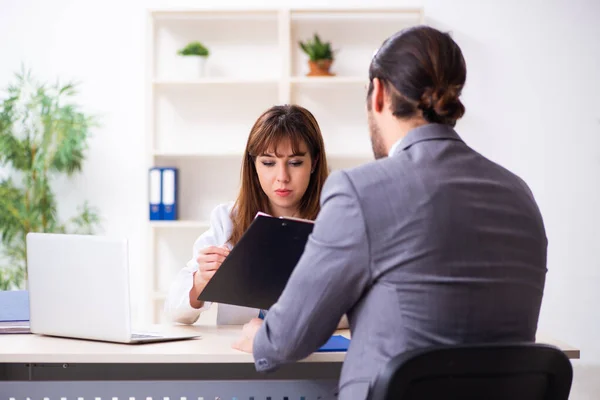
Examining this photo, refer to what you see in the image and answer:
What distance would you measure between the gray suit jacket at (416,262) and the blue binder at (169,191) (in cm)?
287

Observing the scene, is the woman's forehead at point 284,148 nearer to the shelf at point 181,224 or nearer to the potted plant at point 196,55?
the shelf at point 181,224

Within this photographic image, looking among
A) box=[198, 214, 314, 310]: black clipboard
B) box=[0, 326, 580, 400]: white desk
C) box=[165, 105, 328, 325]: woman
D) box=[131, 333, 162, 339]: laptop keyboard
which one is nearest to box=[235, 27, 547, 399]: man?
box=[198, 214, 314, 310]: black clipboard

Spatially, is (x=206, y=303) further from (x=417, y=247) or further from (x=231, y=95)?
(x=231, y=95)

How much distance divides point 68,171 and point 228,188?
34.8 inches

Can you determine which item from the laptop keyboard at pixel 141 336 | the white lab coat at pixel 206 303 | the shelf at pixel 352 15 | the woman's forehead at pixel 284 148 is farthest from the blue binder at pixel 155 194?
the laptop keyboard at pixel 141 336

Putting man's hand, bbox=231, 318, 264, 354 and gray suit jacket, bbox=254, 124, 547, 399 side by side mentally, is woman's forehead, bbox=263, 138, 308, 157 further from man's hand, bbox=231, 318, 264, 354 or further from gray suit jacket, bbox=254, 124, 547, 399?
gray suit jacket, bbox=254, 124, 547, 399

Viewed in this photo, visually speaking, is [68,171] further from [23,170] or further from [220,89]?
[220,89]

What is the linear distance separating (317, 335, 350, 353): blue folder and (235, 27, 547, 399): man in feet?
1.32

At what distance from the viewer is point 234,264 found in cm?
175

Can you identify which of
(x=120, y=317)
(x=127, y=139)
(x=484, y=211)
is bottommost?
(x=120, y=317)

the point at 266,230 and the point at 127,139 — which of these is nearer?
the point at 266,230

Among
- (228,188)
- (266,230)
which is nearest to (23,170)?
(228,188)

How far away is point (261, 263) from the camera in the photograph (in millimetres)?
1746

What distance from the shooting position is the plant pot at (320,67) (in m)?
4.18
